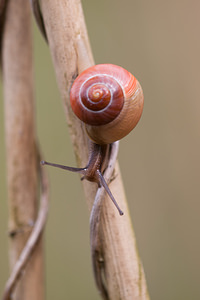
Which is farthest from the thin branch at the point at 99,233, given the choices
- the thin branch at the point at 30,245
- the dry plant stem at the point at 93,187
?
the thin branch at the point at 30,245

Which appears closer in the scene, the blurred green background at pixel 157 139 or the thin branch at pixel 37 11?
the thin branch at pixel 37 11

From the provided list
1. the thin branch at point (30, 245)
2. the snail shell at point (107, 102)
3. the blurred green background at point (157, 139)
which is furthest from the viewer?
the blurred green background at point (157, 139)

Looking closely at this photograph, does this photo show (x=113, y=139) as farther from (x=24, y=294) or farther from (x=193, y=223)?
(x=193, y=223)

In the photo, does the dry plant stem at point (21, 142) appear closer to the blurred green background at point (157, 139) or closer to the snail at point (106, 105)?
the snail at point (106, 105)

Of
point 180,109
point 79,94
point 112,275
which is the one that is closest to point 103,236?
point 112,275

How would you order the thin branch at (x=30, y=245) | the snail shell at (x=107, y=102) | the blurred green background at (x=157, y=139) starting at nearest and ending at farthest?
the snail shell at (x=107, y=102) → the thin branch at (x=30, y=245) → the blurred green background at (x=157, y=139)

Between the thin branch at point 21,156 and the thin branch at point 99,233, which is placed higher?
the thin branch at point 21,156

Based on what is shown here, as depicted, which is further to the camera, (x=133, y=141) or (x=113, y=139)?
(x=133, y=141)
